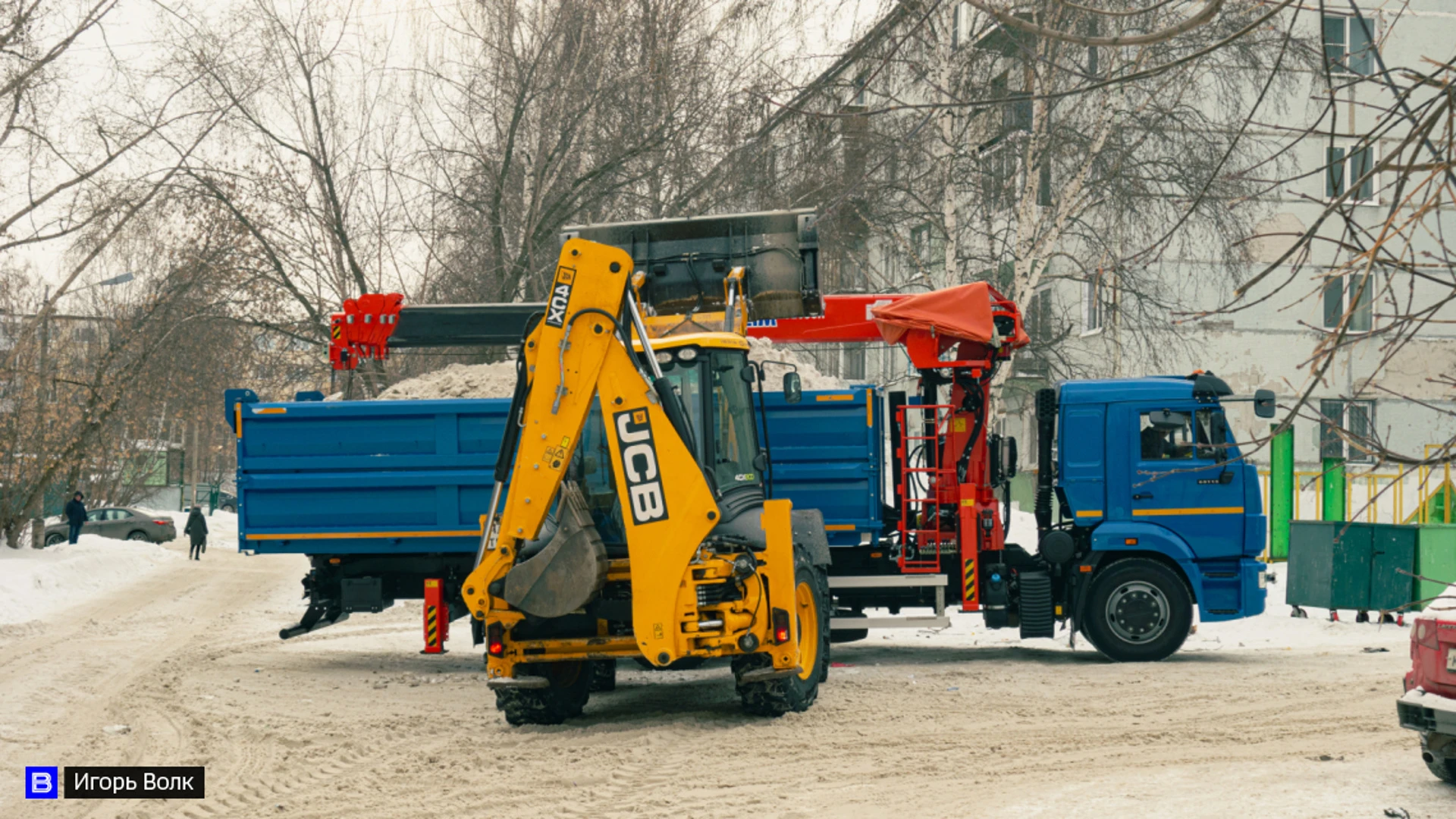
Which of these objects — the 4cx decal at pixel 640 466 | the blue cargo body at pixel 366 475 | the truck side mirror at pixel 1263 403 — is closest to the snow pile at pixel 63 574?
the blue cargo body at pixel 366 475

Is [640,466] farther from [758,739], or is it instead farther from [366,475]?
[366,475]

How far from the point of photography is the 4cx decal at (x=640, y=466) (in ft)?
28.9

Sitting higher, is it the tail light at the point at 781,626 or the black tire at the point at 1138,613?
the tail light at the point at 781,626

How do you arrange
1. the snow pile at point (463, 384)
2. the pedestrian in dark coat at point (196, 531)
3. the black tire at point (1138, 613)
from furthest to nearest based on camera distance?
the pedestrian in dark coat at point (196, 531), the snow pile at point (463, 384), the black tire at point (1138, 613)

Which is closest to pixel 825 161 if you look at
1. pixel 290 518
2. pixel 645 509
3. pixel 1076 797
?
pixel 290 518

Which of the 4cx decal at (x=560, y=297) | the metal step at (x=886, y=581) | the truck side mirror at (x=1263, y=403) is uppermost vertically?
the 4cx decal at (x=560, y=297)

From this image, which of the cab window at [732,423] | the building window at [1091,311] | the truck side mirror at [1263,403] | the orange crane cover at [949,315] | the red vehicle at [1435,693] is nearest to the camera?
the red vehicle at [1435,693]

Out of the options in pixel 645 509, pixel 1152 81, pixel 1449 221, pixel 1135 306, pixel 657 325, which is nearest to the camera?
pixel 645 509

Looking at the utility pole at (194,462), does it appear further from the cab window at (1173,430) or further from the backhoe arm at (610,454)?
the backhoe arm at (610,454)

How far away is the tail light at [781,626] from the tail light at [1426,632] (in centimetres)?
388

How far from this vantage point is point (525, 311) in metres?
14.6

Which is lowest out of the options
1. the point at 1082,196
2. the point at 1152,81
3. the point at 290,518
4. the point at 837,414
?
the point at 290,518

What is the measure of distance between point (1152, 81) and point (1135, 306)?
4.28 meters

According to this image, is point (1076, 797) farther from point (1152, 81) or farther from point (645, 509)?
point (1152, 81)
